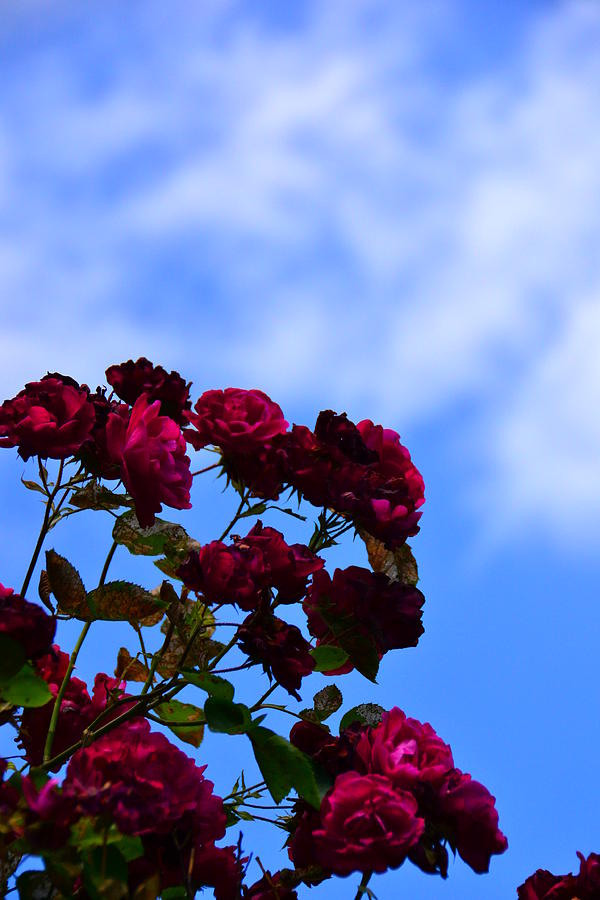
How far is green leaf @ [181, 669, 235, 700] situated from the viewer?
2.07 meters

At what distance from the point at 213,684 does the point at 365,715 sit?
47 cm

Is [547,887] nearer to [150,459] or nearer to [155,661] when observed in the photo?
[155,661]

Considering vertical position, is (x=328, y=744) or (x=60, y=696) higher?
(x=60, y=696)

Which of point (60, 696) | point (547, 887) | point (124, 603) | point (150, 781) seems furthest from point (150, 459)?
point (547, 887)

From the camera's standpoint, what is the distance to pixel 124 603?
7.61 feet

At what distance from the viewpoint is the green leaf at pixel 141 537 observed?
2.42 meters

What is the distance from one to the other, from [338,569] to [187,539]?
1.32 feet

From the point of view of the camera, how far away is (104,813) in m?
1.68

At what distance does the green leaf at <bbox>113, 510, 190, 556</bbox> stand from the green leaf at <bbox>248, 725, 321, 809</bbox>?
0.54m

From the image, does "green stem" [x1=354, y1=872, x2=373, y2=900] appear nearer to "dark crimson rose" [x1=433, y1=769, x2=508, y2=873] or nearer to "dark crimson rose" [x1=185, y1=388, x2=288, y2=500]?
"dark crimson rose" [x1=433, y1=769, x2=508, y2=873]

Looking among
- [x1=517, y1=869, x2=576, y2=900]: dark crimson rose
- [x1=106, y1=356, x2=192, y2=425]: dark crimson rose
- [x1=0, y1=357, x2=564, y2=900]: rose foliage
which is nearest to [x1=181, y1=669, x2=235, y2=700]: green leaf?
[x1=0, y1=357, x2=564, y2=900]: rose foliage

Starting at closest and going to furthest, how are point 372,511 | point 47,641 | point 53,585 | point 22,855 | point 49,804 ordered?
1. point 49,804
2. point 47,641
3. point 22,855
4. point 372,511
5. point 53,585

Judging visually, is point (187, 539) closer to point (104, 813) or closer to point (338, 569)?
point (338, 569)

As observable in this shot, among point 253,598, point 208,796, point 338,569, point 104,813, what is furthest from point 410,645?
point 104,813
